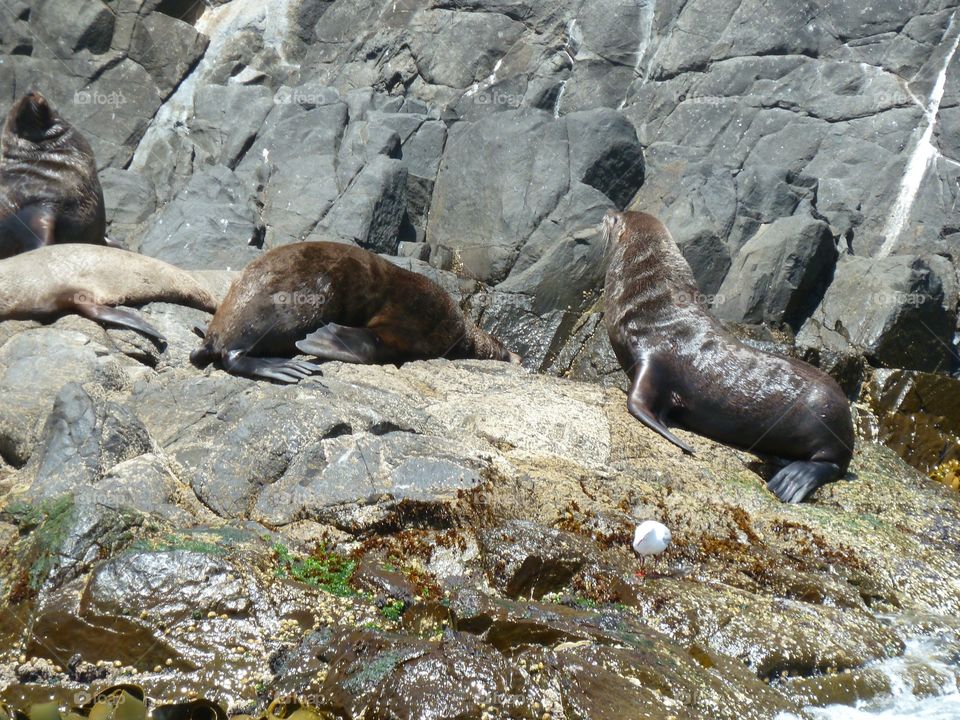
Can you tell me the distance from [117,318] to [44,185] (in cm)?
357

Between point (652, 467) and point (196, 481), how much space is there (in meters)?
3.09

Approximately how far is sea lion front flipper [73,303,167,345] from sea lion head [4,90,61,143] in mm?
3959

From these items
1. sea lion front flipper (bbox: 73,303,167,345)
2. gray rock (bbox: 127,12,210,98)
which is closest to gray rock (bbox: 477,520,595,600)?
sea lion front flipper (bbox: 73,303,167,345)

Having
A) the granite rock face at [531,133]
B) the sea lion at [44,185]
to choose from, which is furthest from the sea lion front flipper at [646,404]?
the sea lion at [44,185]

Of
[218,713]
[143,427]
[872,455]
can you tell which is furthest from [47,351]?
[872,455]

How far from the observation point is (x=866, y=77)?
18.5 meters

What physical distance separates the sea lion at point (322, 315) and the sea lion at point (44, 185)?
3768 millimetres

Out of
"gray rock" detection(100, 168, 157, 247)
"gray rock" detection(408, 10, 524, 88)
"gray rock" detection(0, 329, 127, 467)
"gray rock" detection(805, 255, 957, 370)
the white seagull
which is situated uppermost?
the white seagull

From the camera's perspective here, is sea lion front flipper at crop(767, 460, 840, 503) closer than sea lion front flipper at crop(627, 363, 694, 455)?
Yes

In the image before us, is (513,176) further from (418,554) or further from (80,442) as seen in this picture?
(418,554)

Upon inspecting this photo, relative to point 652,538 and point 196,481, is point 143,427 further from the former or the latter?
point 652,538

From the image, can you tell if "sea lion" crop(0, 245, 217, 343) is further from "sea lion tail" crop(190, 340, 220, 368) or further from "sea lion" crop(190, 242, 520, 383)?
"sea lion" crop(190, 242, 520, 383)

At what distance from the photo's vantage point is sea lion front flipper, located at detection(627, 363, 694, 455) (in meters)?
7.68

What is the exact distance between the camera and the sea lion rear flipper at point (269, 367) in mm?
7527
